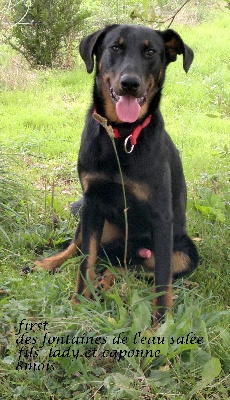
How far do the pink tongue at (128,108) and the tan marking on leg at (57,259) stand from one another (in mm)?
1030

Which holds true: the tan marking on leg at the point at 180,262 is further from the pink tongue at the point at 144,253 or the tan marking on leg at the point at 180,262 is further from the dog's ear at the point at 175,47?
the dog's ear at the point at 175,47

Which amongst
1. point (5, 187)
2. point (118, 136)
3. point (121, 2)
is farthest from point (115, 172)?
point (121, 2)

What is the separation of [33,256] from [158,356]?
4.78 feet

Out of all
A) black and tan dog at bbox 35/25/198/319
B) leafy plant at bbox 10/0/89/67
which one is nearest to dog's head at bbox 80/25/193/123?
black and tan dog at bbox 35/25/198/319

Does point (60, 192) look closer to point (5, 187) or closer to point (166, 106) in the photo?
point (5, 187)

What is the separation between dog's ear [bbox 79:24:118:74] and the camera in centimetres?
295

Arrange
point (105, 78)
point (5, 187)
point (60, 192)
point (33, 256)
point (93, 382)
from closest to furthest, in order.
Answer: point (93, 382) < point (105, 78) < point (33, 256) < point (5, 187) < point (60, 192)

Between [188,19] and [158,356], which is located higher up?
[188,19]

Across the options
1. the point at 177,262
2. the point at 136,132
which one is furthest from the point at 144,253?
the point at 136,132

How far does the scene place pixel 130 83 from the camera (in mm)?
2676

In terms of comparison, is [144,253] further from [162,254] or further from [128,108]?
[128,108]

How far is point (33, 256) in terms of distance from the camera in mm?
3576

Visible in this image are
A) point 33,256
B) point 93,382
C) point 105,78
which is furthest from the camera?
point 33,256

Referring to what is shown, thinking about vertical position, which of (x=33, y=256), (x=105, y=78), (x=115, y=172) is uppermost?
(x=105, y=78)
